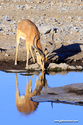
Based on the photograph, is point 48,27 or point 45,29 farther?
point 48,27

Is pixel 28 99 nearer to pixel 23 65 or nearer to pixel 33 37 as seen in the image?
pixel 33 37

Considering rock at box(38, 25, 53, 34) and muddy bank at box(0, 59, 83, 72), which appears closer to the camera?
muddy bank at box(0, 59, 83, 72)

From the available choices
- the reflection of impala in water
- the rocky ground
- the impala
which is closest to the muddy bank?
the rocky ground

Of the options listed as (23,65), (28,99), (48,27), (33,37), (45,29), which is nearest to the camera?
(28,99)

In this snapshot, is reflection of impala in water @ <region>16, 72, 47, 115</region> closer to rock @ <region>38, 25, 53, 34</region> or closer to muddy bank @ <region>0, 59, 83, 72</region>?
muddy bank @ <region>0, 59, 83, 72</region>

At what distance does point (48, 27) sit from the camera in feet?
54.3

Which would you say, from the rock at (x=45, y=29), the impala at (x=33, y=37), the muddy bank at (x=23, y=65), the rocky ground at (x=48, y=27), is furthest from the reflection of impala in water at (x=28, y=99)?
the rock at (x=45, y=29)

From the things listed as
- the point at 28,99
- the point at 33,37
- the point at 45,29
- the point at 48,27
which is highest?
the point at 48,27

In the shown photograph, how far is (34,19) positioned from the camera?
1877cm

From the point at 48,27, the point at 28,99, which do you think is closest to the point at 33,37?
the point at 28,99

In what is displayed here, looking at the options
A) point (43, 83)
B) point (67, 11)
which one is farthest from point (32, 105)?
point (67, 11)

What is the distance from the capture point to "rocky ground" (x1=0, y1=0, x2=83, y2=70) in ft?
42.8

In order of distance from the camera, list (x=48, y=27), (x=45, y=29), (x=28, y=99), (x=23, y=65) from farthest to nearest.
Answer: (x=48, y=27) < (x=45, y=29) < (x=23, y=65) < (x=28, y=99)

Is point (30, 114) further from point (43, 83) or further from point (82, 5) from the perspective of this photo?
point (82, 5)
